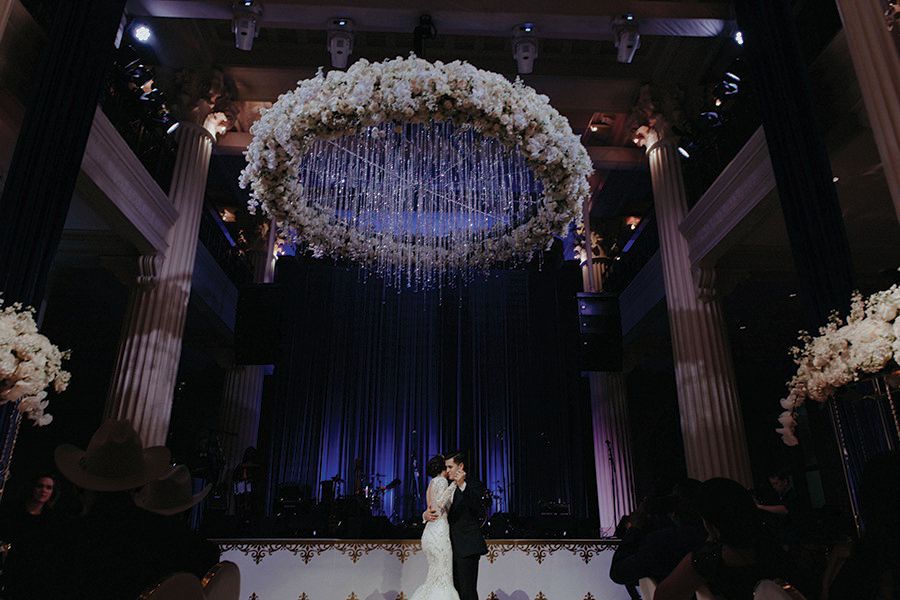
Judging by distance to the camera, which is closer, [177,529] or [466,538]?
[177,529]

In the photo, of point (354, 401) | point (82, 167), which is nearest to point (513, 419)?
point (354, 401)

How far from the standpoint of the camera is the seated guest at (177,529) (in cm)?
199

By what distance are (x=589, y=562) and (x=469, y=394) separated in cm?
652

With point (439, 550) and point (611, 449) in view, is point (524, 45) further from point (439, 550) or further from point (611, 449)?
point (611, 449)

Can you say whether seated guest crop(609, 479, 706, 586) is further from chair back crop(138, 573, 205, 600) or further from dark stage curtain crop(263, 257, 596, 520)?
dark stage curtain crop(263, 257, 596, 520)

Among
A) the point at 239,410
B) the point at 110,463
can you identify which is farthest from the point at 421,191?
the point at 239,410

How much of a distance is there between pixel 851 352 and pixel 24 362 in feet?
15.4

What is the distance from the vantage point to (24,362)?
3.45m

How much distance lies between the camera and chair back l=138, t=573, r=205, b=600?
66.1 inches

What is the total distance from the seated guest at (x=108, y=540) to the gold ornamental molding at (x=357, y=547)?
158 inches

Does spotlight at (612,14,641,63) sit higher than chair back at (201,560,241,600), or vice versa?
spotlight at (612,14,641,63)

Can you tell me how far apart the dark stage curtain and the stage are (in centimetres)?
539

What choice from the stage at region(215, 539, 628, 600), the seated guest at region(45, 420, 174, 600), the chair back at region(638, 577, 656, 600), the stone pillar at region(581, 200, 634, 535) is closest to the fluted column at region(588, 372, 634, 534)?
the stone pillar at region(581, 200, 634, 535)

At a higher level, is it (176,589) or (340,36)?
(340,36)
